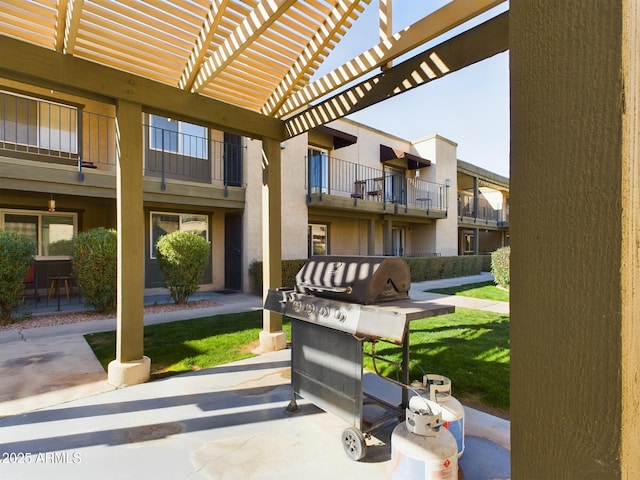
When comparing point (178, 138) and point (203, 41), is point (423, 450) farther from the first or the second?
point (178, 138)

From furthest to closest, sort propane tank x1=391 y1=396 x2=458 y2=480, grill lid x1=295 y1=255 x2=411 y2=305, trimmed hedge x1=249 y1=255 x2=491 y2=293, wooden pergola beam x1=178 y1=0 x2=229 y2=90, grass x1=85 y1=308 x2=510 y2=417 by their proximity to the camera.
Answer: trimmed hedge x1=249 y1=255 x2=491 y2=293 → grass x1=85 y1=308 x2=510 y2=417 → wooden pergola beam x1=178 y1=0 x2=229 y2=90 → grill lid x1=295 y1=255 x2=411 y2=305 → propane tank x1=391 y1=396 x2=458 y2=480

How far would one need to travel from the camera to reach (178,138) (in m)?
11.0

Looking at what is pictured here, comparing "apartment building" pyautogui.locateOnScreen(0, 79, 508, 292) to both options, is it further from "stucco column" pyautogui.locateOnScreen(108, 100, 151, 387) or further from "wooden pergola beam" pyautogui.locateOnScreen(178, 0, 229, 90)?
"stucco column" pyautogui.locateOnScreen(108, 100, 151, 387)

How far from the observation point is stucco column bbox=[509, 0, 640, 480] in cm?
73

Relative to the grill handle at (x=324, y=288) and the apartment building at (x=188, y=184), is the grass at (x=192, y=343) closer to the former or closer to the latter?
the grill handle at (x=324, y=288)

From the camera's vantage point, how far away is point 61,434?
291 centimetres

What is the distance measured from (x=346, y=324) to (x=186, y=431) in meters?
1.77

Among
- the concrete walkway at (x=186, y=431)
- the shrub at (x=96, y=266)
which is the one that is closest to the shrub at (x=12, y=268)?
the shrub at (x=96, y=266)

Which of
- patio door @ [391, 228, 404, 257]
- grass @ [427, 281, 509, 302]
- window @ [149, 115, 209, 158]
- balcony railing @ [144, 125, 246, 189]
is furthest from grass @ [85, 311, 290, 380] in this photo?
patio door @ [391, 228, 404, 257]

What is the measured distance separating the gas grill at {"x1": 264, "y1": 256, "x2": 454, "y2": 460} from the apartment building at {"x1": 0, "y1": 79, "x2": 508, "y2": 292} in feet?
19.0

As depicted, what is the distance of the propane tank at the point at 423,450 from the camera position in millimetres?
1972

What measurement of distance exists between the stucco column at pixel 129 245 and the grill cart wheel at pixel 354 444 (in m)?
2.60

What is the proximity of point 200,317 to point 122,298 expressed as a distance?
3.83 meters

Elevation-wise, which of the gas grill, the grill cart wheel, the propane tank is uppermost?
the gas grill
